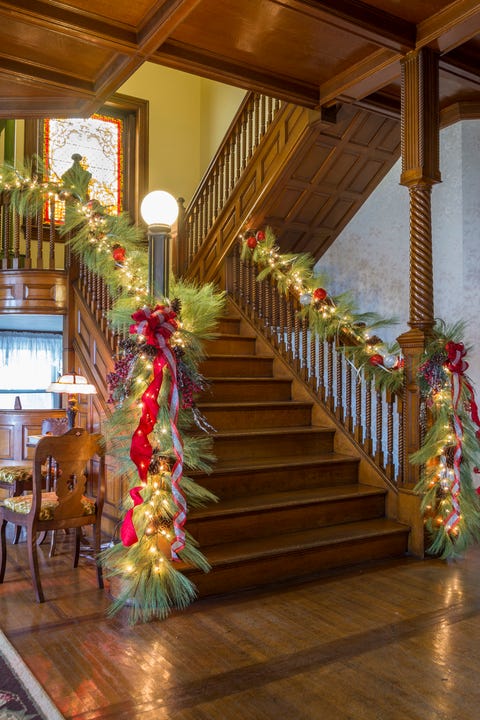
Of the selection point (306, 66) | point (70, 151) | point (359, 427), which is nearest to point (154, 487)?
point (359, 427)

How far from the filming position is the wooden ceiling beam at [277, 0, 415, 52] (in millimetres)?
3869

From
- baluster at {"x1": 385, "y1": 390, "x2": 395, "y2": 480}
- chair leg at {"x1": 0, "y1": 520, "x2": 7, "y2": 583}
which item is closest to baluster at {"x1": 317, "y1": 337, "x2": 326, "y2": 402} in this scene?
baluster at {"x1": 385, "y1": 390, "x2": 395, "y2": 480}

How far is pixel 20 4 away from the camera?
3771 millimetres

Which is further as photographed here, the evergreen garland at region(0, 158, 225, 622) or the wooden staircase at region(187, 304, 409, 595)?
the wooden staircase at region(187, 304, 409, 595)

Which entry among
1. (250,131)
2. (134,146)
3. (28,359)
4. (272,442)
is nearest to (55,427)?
(272,442)

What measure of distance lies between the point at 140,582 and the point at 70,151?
7113 millimetres

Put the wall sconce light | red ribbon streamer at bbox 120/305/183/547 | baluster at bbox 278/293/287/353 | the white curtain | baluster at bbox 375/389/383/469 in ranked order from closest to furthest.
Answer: red ribbon streamer at bbox 120/305/183/547 → baluster at bbox 375/389/383/469 → the wall sconce light → baluster at bbox 278/293/287/353 → the white curtain

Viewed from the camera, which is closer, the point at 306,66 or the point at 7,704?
the point at 7,704

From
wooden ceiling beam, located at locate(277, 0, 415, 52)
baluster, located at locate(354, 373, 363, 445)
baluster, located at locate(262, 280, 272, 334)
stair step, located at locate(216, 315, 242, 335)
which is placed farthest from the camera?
stair step, located at locate(216, 315, 242, 335)

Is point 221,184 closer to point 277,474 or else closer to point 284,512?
point 277,474

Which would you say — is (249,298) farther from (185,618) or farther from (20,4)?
(185,618)

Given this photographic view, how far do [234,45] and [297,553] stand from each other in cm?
352

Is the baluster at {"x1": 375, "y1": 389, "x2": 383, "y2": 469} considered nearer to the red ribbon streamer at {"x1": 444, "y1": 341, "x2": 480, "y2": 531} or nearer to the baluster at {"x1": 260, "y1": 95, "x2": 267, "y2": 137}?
the red ribbon streamer at {"x1": 444, "y1": 341, "x2": 480, "y2": 531}

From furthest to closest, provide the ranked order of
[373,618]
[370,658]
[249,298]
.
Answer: [249,298] → [373,618] → [370,658]
